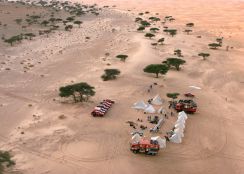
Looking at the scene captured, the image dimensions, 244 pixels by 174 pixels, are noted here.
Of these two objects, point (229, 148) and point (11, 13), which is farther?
point (11, 13)

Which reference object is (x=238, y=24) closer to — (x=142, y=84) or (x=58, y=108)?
(x=142, y=84)

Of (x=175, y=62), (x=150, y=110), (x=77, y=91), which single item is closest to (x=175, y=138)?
(x=150, y=110)

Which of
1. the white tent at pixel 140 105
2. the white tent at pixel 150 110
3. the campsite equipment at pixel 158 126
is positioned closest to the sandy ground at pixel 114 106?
the campsite equipment at pixel 158 126

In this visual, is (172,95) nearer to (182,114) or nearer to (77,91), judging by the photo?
(182,114)

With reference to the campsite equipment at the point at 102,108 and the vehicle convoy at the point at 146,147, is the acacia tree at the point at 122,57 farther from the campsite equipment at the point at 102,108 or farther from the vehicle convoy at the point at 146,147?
the vehicle convoy at the point at 146,147

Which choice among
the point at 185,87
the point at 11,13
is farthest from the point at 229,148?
the point at 11,13

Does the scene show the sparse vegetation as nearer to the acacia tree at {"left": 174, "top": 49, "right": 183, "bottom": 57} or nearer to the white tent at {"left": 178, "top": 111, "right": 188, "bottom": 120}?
the white tent at {"left": 178, "top": 111, "right": 188, "bottom": 120}
